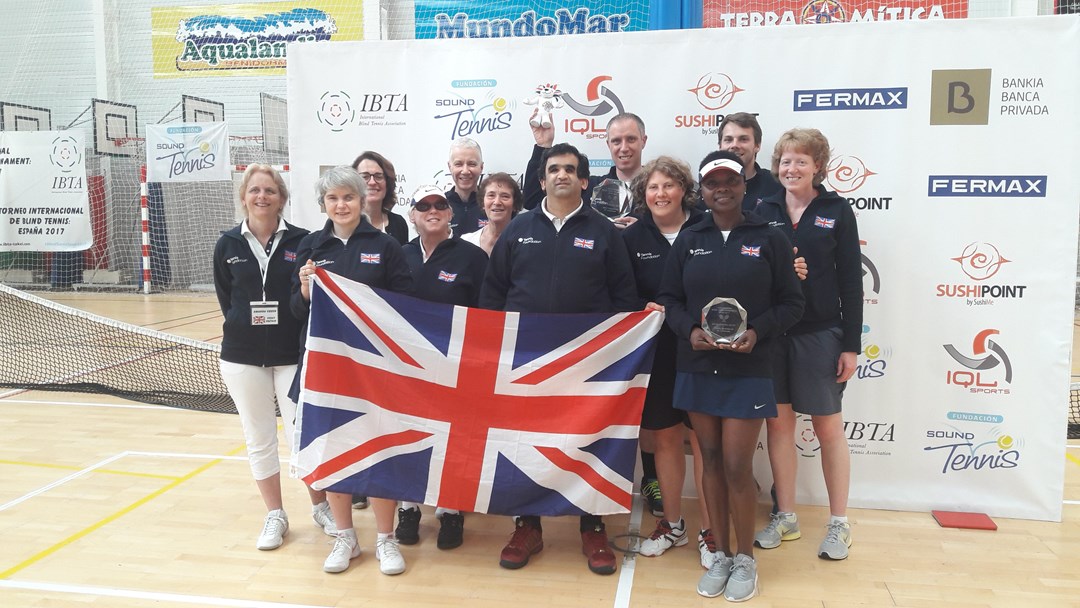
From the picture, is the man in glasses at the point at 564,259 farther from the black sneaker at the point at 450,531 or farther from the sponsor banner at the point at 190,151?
the sponsor banner at the point at 190,151

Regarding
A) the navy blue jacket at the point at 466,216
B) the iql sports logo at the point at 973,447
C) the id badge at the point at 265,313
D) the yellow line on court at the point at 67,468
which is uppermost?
the navy blue jacket at the point at 466,216

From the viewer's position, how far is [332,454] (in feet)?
11.7

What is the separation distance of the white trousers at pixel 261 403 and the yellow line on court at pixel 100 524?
1.00 m

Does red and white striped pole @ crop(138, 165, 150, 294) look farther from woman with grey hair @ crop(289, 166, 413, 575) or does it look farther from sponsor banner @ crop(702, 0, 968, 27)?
woman with grey hair @ crop(289, 166, 413, 575)

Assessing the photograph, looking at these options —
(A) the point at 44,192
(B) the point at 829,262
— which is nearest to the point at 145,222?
(A) the point at 44,192

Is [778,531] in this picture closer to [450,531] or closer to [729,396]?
[729,396]

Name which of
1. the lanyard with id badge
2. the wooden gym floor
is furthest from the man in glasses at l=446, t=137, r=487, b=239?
the wooden gym floor

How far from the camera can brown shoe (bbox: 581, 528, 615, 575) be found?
3.57 meters

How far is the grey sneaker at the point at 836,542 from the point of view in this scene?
12.2 ft

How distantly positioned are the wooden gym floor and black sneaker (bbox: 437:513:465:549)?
0.21 feet

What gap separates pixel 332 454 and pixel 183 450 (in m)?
2.41

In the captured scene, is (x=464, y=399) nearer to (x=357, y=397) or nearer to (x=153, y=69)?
(x=357, y=397)

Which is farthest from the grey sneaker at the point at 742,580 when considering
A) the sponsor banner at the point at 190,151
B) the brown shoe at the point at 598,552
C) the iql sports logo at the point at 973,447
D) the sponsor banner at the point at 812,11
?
the sponsor banner at the point at 190,151

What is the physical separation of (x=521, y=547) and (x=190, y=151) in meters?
11.3
